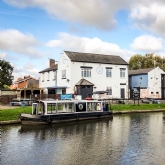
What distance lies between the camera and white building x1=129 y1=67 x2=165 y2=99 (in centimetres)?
5191

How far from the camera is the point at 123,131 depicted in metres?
21.9

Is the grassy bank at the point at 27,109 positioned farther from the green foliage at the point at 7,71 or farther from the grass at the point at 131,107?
the green foliage at the point at 7,71

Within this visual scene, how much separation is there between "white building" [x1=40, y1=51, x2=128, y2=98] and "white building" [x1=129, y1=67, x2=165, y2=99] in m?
5.69

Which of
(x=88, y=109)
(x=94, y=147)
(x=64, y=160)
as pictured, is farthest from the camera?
(x=88, y=109)

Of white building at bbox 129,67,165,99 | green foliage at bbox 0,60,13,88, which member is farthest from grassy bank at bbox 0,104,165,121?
green foliage at bbox 0,60,13,88

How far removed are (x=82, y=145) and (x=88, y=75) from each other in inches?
1149

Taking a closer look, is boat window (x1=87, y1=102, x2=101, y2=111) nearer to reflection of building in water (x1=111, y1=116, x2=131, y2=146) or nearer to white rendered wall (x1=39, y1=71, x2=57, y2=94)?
reflection of building in water (x1=111, y1=116, x2=131, y2=146)

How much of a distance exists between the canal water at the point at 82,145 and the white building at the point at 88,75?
65.8 ft

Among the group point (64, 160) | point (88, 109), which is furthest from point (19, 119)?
point (64, 160)

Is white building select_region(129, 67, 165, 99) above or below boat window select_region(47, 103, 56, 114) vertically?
above

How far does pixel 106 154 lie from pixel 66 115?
1306 centimetres

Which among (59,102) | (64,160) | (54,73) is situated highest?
(54,73)

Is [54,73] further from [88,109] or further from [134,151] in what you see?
[134,151]

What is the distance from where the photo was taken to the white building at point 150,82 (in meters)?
51.9
